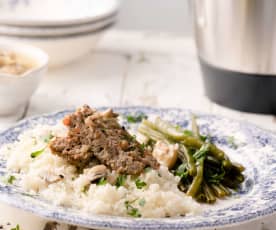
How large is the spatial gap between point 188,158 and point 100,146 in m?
0.31

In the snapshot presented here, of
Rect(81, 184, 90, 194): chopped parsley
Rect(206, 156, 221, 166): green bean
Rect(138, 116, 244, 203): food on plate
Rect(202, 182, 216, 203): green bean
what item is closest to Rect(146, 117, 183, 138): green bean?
Rect(138, 116, 244, 203): food on plate

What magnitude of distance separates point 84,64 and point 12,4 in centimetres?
55

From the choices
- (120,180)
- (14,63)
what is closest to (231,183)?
(120,180)

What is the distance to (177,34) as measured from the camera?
13.2ft

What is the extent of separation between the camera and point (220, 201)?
1.97m

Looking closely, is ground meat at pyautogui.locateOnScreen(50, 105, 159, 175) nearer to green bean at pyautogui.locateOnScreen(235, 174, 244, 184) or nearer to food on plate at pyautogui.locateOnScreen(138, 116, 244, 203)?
food on plate at pyautogui.locateOnScreen(138, 116, 244, 203)

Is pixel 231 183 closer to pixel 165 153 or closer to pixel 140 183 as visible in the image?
pixel 165 153

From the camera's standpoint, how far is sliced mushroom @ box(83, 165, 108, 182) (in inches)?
72.5

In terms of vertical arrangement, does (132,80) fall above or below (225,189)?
below

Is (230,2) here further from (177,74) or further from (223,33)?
(177,74)

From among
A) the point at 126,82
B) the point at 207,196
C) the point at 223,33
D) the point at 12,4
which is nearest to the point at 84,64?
the point at 126,82

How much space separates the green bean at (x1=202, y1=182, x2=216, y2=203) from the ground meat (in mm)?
165

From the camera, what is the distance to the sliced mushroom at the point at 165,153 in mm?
2072

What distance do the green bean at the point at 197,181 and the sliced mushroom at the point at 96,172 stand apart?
0.86 ft
